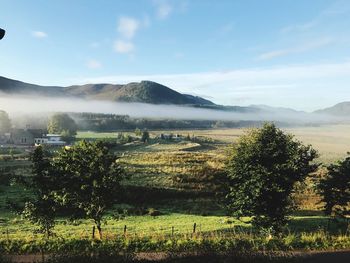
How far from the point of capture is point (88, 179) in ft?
96.0

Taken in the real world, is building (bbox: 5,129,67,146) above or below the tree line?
below

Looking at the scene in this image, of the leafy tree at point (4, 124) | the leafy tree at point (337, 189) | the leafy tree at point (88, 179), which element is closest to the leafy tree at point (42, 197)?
the leafy tree at point (88, 179)

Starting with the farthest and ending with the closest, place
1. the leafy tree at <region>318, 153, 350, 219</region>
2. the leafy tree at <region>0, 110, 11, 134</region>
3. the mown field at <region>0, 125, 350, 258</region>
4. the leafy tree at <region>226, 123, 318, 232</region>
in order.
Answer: the leafy tree at <region>0, 110, 11, 134</region> → the leafy tree at <region>318, 153, 350, 219</region> → the leafy tree at <region>226, 123, 318, 232</region> → the mown field at <region>0, 125, 350, 258</region>

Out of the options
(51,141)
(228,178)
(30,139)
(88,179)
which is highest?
(88,179)

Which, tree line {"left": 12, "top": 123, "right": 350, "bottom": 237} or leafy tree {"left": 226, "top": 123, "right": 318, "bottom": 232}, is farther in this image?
leafy tree {"left": 226, "top": 123, "right": 318, "bottom": 232}

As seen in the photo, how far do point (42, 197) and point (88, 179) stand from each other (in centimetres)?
353

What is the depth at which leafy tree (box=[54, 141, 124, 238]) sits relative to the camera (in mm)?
28953

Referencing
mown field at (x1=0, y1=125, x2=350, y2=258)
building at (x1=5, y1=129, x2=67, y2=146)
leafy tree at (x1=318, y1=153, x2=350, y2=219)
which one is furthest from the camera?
building at (x1=5, y1=129, x2=67, y2=146)

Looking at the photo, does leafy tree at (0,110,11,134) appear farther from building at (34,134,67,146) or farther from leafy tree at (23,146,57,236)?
leafy tree at (23,146,57,236)

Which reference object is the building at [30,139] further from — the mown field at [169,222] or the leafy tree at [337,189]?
the leafy tree at [337,189]

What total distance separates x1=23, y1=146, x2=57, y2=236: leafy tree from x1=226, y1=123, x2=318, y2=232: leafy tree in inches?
570

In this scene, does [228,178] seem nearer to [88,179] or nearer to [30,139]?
[88,179]

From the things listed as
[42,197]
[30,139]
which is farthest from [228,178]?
[30,139]

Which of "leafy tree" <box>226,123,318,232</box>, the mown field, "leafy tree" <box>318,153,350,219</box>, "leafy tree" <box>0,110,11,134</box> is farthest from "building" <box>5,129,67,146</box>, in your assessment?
"leafy tree" <box>226,123,318,232</box>
